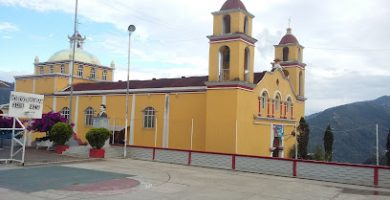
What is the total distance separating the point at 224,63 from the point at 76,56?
69.7 feet

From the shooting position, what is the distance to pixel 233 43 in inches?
1171

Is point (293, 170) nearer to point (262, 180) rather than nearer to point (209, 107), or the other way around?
point (262, 180)

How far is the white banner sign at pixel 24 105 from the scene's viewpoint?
67.6ft

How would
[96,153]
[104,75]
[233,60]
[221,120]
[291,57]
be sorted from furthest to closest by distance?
1. [104,75]
2. [291,57]
3. [233,60]
4. [221,120]
5. [96,153]

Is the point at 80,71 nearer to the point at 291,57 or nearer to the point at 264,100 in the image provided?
the point at 264,100

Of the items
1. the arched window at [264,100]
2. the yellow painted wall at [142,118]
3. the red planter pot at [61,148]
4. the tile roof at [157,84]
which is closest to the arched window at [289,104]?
the arched window at [264,100]

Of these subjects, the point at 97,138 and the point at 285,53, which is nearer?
the point at 97,138

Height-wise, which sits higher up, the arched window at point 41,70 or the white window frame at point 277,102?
the arched window at point 41,70

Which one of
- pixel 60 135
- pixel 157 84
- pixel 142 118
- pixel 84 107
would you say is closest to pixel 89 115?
pixel 84 107

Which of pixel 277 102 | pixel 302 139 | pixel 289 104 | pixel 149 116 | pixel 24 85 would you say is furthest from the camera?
pixel 24 85

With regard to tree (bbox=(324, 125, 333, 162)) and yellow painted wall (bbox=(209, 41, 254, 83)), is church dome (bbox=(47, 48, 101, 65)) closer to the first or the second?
yellow painted wall (bbox=(209, 41, 254, 83))

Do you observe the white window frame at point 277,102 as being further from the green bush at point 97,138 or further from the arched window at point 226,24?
the green bush at point 97,138

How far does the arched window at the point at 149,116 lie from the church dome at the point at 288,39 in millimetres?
15592

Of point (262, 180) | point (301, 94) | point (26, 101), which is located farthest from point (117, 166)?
point (301, 94)
